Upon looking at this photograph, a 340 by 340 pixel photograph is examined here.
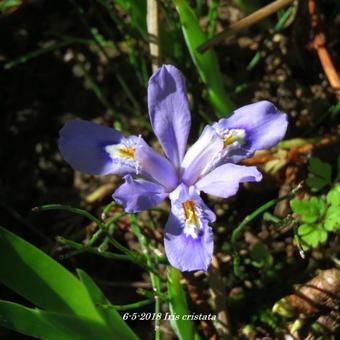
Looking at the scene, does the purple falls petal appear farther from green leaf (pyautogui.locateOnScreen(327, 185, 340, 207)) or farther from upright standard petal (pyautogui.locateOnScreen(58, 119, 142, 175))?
green leaf (pyautogui.locateOnScreen(327, 185, 340, 207))

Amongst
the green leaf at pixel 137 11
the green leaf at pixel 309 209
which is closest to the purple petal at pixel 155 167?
the green leaf at pixel 309 209

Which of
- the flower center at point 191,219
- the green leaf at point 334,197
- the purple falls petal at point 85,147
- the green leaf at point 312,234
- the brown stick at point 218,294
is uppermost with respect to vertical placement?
the purple falls petal at point 85,147

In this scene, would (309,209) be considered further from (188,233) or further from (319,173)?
(188,233)

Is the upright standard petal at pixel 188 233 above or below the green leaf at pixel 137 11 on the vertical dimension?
below

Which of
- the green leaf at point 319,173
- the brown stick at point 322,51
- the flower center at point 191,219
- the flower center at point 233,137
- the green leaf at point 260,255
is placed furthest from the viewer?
the brown stick at point 322,51

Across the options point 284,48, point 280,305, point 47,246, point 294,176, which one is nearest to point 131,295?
point 47,246

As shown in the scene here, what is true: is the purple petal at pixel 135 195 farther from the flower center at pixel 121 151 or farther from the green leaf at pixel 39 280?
the green leaf at pixel 39 280
